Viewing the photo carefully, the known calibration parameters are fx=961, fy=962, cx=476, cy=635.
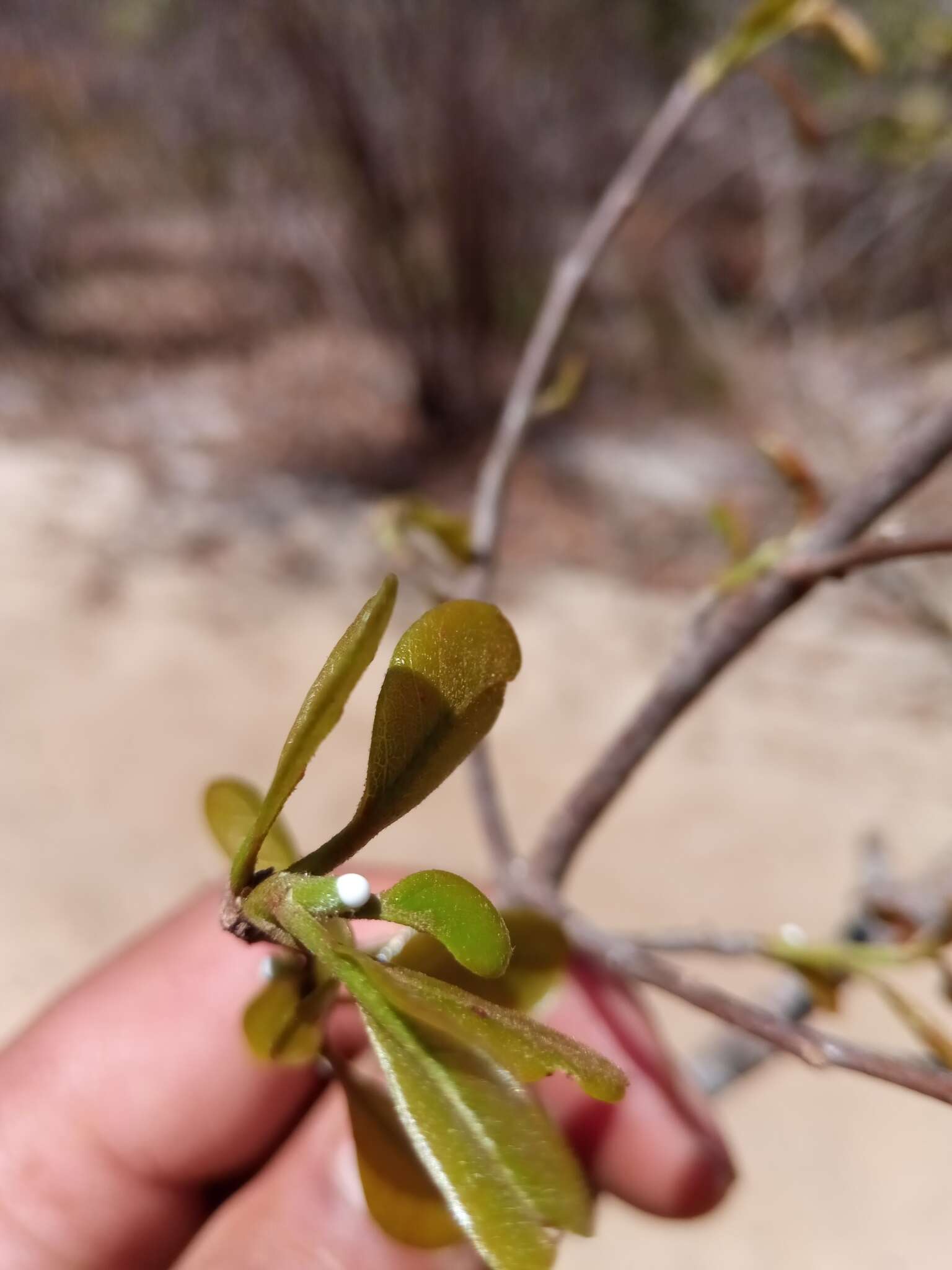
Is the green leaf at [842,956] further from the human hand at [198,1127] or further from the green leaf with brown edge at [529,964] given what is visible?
the human hand at [198,1127]

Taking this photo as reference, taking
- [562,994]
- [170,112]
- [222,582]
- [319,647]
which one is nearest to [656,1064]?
[562,994]

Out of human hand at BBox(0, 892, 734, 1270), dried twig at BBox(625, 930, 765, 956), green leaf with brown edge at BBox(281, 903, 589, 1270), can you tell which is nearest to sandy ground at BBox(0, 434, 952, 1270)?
human hand at BBox(0, 892, 734, 1270)

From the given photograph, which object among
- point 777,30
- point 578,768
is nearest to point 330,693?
point 777,30

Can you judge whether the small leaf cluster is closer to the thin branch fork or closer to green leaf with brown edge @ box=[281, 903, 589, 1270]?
green leaf with brown edge @ box=[281, 903, 589, 1270]

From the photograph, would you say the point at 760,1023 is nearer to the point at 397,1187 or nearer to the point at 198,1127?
the point at 397,1187

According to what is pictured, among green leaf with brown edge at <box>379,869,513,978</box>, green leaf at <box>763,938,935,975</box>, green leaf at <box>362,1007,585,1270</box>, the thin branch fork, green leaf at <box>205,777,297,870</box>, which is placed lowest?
green leaf at <box>763,938,935,975</box>

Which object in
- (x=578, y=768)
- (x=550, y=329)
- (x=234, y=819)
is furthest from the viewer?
(x=578, y=768)
